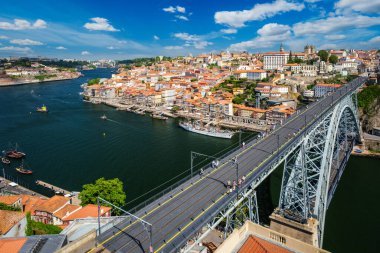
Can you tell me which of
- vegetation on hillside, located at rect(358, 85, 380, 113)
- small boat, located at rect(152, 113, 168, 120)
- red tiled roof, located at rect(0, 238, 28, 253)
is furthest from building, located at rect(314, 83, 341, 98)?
red tiled roof, located at rect(0, 238, 28, 253)

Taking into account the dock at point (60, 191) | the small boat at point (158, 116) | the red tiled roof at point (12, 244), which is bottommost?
the dock at point (60, 191)

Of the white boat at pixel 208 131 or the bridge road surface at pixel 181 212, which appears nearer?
the bridge road surface at pixel 181 212

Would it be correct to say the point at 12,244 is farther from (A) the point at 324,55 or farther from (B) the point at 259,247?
(A) the point at 324,55

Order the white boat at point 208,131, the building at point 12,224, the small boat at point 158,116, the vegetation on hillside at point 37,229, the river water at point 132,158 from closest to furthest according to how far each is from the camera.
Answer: the building at point 12,224
the vegetation on hillside at point 37,229
the river water at point 132,158
the white boat at point 208,131
the small boat at point 158,116

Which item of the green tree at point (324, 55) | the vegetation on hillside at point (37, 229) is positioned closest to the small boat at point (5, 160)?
the vegetation on hillside at point (37, 229)

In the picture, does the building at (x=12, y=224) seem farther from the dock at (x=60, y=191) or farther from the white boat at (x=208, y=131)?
the white boat at (x=208, y=131)

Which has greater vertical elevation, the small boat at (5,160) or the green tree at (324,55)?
the green tree at (324,55)

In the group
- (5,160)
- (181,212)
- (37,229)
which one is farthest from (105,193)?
(5,160)

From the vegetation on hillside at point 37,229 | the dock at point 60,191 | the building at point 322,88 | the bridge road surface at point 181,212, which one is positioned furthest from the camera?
the building at point 322,88
